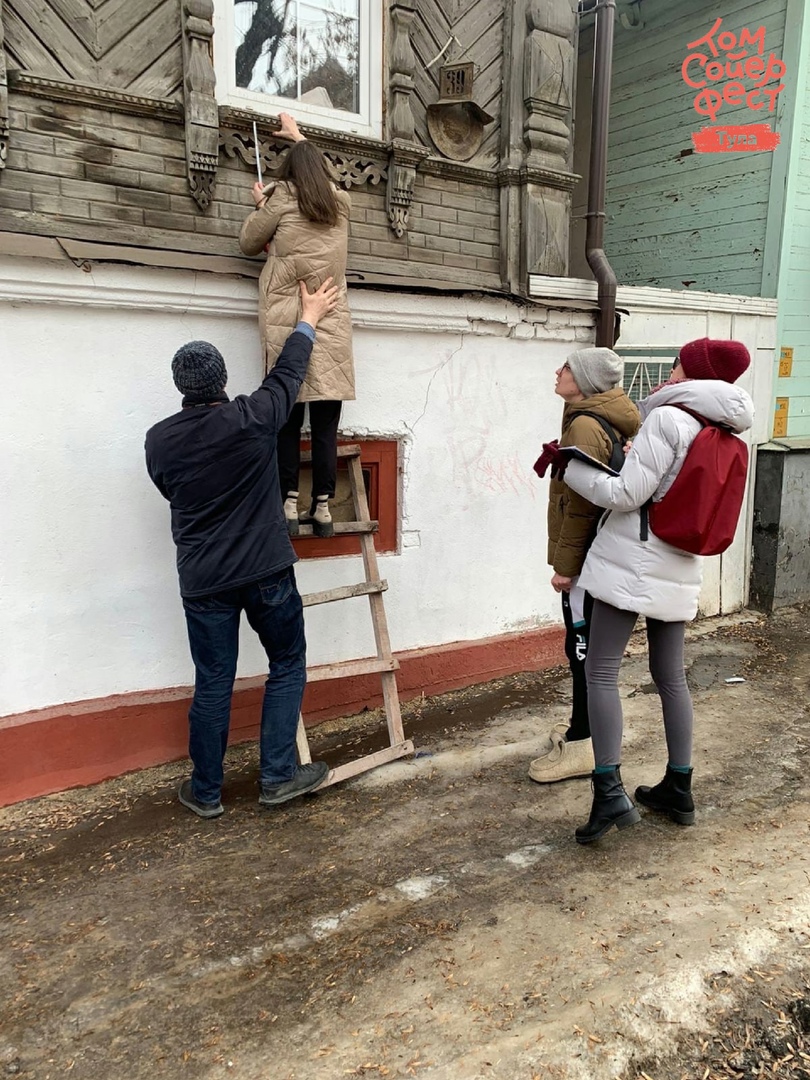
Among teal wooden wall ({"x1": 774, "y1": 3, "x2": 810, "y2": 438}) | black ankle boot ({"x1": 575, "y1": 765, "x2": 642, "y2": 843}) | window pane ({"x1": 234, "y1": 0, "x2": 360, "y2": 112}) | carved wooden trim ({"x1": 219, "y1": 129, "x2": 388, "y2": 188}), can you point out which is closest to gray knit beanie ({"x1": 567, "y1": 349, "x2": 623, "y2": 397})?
black ankle boot ({"x1": 575, "y1": 765, "x2": 642, "y2": 843})

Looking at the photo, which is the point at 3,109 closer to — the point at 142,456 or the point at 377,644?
the point at 142,456

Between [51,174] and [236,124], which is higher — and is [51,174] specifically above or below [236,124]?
below

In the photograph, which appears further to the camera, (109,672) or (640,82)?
(640,82)

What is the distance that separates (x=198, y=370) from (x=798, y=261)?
18.4ft

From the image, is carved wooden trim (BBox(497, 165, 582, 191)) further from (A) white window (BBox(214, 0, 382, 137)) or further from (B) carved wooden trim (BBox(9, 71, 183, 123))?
(B) carved wooden trim (BBox(9, 71, 183, 123))

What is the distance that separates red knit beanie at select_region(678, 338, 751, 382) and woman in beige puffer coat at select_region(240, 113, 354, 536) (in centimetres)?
157

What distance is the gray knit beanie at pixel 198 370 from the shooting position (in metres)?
3.08

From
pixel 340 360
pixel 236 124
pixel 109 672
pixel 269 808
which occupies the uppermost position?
pixel 236 124

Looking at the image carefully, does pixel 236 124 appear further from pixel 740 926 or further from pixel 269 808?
pixel 740 926

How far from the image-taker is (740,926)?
2.64 m

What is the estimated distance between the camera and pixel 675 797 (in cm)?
326

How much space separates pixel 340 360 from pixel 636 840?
8.29 feet

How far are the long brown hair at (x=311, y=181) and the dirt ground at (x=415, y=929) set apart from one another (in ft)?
8.89

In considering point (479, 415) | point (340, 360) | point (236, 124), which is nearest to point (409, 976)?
point (340, 360)
